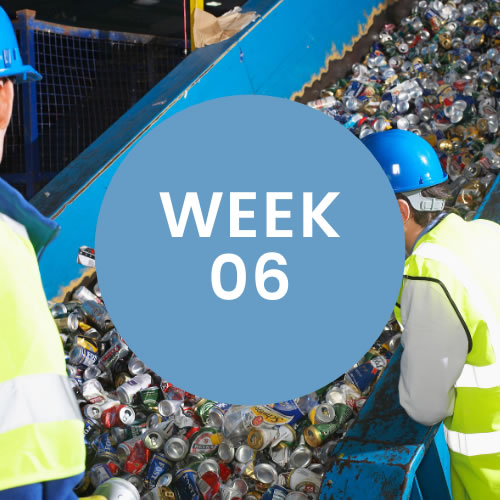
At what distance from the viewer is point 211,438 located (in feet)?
7.64

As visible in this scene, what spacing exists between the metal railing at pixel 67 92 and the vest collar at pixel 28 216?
4451mm

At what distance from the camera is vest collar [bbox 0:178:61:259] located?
44.2 inches

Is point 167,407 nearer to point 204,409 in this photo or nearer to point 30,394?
point 204,409

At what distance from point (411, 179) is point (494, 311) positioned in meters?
0.61

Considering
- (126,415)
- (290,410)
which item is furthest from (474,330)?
(126,415)

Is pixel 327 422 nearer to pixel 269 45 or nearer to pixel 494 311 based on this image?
pixel 494 311

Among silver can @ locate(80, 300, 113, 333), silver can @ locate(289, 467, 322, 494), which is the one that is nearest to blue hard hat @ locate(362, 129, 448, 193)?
silver can @ locate(289, 467, 322, 494)

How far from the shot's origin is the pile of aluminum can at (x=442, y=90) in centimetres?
337

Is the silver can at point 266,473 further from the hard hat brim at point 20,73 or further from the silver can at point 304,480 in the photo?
the hard hat brim at point 20,73

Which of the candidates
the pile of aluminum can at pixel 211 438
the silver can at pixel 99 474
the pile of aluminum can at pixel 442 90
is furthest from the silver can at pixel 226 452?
the pile of aluminum can at pixel 442 90

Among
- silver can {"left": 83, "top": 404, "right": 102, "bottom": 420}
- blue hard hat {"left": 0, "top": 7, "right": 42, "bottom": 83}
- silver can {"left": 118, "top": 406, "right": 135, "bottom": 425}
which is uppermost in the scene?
blue hard hat {"left": 0, "top": 7, "right": 42, "bottom": 83}

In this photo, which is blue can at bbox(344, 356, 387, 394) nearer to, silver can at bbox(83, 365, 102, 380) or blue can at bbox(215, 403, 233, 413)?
blue can at bbox(215, 403, 233, 413)

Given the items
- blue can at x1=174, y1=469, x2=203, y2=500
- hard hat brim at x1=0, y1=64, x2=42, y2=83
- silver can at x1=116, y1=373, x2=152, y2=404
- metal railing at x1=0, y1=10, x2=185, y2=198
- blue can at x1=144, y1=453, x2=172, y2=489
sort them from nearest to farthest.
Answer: hard hat brim at x1=0, y1=64, x2=42, y2=83, blue can at x1=174, y1=469, x2=203, y2=500, blue can at x1=144, y1=453, x2=172, y2=489, silver can at x1=116, y1=373, x2=152, y2=404, metal railing at x1=0, y1=10, x2=185, y2=198

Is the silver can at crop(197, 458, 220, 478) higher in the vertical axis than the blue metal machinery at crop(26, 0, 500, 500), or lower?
lower
